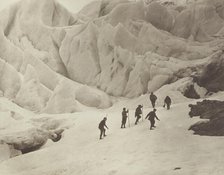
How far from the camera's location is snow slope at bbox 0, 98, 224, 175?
2269cm

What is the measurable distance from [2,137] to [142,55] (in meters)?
22.0

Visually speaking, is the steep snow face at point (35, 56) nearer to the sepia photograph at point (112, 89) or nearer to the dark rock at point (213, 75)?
the sepia photograph at point (112, 89)

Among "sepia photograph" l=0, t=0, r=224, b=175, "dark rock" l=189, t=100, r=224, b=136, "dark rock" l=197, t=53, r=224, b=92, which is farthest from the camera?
"dark rock" l=197, t=53, r=224, b=92

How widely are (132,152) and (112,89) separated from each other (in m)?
22.8

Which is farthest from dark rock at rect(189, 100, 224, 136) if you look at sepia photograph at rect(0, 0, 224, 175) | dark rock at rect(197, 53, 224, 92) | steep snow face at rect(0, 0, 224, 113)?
steep snow face at rect(0, 0, 224, 113)

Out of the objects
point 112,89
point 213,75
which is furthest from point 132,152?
point 112,89

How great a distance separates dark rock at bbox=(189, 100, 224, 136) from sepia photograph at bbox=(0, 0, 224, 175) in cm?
8

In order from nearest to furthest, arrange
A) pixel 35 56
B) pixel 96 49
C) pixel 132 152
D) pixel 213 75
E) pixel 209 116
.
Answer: pixel 132 152 → pixel 209 116 → pixel 213 75 → pixel 35 56 → pixel 96 49

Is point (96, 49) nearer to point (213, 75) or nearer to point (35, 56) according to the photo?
point (35, 56)

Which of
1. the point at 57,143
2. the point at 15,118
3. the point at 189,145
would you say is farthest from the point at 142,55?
the point at 189,145

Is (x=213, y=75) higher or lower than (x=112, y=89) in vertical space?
higher

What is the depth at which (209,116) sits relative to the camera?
2941cm

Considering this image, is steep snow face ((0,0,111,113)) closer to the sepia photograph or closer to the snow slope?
the sepia photograph

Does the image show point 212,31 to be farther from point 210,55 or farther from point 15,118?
point 15,118
